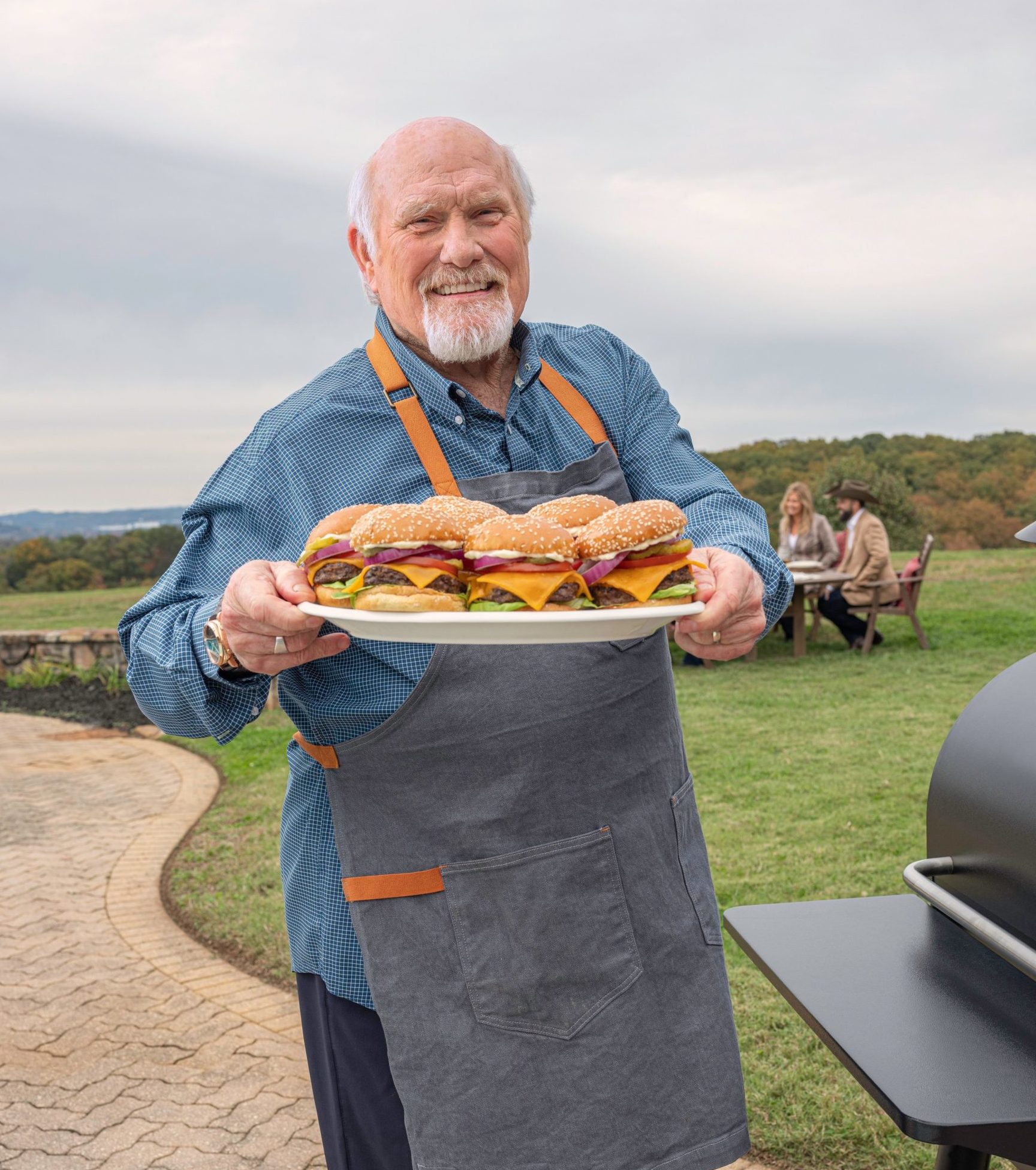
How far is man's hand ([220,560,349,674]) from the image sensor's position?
5.20ft

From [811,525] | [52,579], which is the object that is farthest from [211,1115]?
[52,579]

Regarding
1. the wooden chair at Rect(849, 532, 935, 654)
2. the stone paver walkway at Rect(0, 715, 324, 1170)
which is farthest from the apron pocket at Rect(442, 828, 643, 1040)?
the wooden chair at Rect(849, 532, 935, 654)

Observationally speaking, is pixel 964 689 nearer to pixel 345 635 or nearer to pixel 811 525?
pixel 811 525

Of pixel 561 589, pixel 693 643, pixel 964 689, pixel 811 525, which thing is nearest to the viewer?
pixel 561 589

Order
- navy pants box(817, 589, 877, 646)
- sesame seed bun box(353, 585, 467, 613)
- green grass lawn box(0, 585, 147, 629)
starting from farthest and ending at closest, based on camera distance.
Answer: green grass lawn box(0, 585, 147, 629) < navy pants box(817, 589, 877, 646) < sesame seed bun box(353, 585, 467, 613)

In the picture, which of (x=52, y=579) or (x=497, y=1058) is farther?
(x=52, y=579)

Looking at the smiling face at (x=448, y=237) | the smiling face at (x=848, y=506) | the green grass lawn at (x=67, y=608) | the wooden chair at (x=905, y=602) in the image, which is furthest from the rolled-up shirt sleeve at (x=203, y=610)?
the green grass lawn at (x=67, y=608)

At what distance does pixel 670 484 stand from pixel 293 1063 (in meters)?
3.31

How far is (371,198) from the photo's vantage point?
83.2 inches

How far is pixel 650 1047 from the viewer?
1997 millimetres

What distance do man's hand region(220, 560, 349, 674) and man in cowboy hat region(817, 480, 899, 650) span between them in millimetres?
10783

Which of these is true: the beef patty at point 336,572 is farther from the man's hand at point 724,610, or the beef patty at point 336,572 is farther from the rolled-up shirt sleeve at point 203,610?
the man's hand at point 724,610

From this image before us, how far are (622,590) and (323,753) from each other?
0.71 metres

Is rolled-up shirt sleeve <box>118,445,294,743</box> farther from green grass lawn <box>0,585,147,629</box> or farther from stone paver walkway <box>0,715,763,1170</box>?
green grass lawn <box>0,585,147,629</box>
